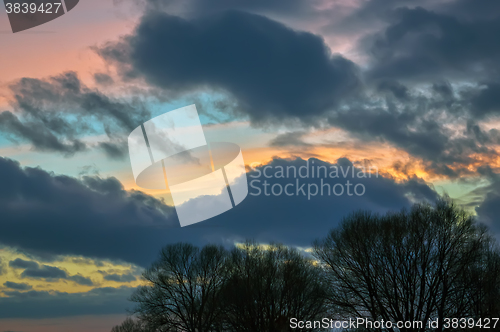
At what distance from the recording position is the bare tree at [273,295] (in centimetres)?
Answer: 5778

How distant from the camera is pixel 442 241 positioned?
47.7m

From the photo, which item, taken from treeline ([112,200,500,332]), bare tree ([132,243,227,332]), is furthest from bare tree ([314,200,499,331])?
bare tree ([132,243,227,332])

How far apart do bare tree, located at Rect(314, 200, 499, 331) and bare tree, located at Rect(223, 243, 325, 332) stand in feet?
22.8

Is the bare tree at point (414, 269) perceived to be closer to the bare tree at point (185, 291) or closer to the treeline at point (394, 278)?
the treeline at point (394, 278)

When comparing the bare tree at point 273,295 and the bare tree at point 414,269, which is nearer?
the bare tree at point 414,269

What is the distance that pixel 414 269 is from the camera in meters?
47.3

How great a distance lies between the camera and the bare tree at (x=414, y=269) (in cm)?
4666

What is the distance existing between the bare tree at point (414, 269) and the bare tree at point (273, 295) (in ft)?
22.8

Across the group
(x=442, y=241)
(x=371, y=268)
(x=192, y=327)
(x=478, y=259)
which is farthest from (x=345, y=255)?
(x=192, y=327)

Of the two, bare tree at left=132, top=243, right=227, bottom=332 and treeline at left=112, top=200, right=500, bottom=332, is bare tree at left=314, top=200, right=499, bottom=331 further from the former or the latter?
bare tree at left=132, top=243, right=227, bottom=332

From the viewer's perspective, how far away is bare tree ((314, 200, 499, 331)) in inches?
1837

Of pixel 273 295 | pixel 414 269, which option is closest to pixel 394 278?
pixel 414 269

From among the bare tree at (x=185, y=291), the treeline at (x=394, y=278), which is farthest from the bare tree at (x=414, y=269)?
the bare tree at (x=185, y=291)

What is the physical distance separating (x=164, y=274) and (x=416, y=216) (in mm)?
36809
